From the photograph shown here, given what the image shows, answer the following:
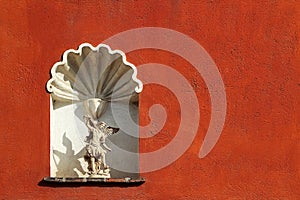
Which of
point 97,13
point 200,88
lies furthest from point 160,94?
point 97,13

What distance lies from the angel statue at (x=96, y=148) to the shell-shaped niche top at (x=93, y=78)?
136 millimetres

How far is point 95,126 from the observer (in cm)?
691

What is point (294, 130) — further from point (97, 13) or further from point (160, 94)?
point (97, 13)

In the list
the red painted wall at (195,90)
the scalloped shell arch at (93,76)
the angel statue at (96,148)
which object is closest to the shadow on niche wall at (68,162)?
the angel statue at (96,148)

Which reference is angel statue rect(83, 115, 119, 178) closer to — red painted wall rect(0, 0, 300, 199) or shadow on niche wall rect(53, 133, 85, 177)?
shadow on niche wall rect(53, 133, 85, 177)

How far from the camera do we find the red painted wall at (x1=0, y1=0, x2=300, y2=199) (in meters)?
6.70

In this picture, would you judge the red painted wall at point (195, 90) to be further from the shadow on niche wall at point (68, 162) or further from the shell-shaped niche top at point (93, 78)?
the shadow on niche wall at point (68, 162)

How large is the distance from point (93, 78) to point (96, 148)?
54 cm

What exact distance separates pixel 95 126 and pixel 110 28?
2.23ft

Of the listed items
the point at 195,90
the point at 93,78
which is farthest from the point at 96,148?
the point at 195,90

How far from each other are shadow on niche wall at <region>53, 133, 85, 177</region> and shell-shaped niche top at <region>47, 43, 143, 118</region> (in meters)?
0.28

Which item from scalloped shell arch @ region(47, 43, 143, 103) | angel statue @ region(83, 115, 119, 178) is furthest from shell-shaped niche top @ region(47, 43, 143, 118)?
angel statue @ region(83, 115, 119, 178)

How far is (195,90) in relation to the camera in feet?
22.5

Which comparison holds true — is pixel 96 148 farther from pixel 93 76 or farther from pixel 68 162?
pixel 93 76
